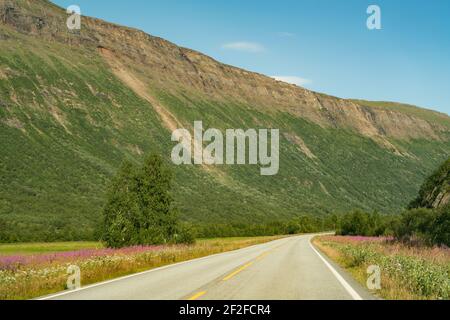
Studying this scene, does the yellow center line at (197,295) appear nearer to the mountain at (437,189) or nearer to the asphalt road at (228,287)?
the asphalt road at (228,287)

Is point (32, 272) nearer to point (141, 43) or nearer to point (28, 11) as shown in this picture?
point (28, 11)

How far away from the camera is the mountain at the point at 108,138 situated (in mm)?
92625

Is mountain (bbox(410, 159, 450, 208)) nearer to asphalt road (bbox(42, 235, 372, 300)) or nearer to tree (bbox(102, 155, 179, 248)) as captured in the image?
tree (bbox(102, 155, 179, 248))

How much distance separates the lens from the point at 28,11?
161500 millimetres

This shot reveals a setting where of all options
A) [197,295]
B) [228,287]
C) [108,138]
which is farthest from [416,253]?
[108,138]

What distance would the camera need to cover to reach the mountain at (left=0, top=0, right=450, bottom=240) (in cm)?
9262

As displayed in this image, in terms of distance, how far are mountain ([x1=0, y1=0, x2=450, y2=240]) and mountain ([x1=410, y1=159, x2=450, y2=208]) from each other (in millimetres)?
47152

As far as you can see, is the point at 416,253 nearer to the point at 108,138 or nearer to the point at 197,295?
the point at 197,295

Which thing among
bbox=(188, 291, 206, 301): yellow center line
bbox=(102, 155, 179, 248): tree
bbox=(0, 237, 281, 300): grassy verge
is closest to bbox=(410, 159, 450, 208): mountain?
bbox=(102, 155, 179, 248): tree

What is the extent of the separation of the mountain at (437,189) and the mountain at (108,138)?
47152mm

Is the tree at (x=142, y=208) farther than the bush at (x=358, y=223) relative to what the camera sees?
No

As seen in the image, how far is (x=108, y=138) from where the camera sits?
5162 inches

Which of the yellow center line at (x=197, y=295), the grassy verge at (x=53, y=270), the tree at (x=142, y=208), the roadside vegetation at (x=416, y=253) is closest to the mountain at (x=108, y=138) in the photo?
the tree at (x=142, y=208)
